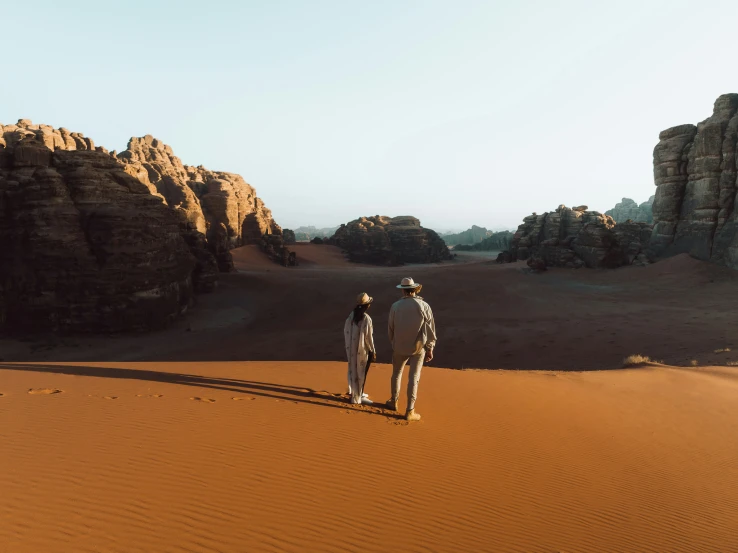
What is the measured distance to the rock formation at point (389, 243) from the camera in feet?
181

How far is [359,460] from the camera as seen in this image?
4617 millimetres

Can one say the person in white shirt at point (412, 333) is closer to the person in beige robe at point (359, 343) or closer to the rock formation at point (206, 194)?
the person in beige robe at point (359, 343)

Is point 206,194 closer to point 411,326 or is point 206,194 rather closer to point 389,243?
point 389,243

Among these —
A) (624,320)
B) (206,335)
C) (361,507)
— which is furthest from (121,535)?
(624,320)

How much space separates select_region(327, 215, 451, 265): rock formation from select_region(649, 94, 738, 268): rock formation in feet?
92.3

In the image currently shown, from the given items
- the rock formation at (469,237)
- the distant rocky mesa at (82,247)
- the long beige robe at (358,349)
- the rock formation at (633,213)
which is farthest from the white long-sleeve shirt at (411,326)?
the rock formation at (469,237)

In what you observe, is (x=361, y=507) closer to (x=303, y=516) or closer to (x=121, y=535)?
(x=303, y=516)

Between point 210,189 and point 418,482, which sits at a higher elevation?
point 210,189

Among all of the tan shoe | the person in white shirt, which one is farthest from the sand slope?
the person in white shirt

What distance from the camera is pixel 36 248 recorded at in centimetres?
1642

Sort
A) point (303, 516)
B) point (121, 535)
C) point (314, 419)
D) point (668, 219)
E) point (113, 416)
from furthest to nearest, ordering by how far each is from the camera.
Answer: point (668, 219) → point (314, 419) → point (113, 416) → point (303, 516) → point (121, 535)

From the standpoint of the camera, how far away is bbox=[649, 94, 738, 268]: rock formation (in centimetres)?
2833

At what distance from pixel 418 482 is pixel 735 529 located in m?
2.87

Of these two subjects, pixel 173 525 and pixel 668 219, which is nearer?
pixel 173 525
